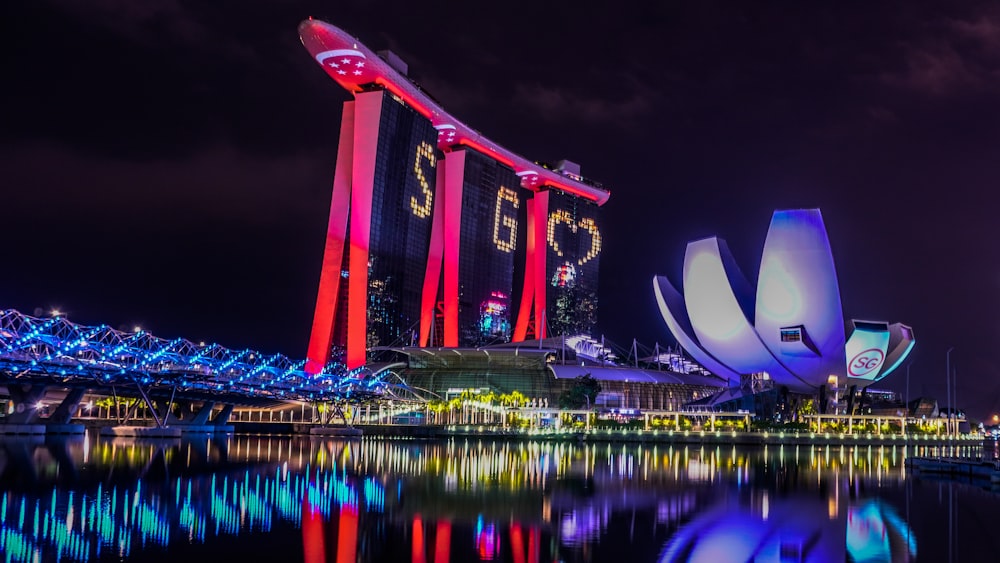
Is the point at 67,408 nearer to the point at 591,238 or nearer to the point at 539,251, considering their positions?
the point at 539,251

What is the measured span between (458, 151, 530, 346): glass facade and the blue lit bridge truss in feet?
138

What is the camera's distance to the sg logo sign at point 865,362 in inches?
2904

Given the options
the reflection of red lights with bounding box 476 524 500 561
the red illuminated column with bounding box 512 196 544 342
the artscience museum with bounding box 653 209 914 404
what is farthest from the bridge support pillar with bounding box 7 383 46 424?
the red illuminated column with bounding box 512 196 544 342

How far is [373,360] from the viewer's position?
97.3 meters

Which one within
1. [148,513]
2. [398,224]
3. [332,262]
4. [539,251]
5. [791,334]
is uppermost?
[539,251]

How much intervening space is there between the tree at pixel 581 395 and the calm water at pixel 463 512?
1767 inches

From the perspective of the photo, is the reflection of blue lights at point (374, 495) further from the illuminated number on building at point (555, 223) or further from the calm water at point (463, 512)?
the illuminated number on building at point (555, 223)

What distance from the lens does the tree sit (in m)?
82.1

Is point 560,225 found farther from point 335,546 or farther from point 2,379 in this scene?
point 335,546

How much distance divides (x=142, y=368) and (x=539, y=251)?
258 ft

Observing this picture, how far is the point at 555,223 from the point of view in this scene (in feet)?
436

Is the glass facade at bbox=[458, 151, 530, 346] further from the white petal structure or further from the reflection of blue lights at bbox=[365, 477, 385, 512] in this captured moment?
the reflection of blue lights at bbox=[365, 477, 385, 512]

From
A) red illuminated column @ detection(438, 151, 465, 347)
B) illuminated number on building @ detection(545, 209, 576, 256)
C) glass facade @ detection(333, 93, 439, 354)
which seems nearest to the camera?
glass facade @ detection(333, 93, 439, 354)

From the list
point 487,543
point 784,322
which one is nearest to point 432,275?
point 784,322
